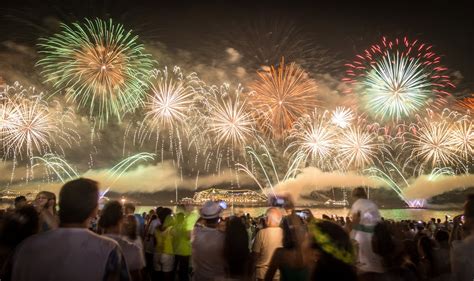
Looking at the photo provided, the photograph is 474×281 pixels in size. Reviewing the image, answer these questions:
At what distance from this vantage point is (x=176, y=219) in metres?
8.46

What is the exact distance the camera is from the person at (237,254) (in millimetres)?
4539

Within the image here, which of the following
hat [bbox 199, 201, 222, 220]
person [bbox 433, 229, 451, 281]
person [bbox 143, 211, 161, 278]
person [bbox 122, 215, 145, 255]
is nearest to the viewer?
hat [bbox 199, 201, 222, 220]

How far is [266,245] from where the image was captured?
5.88m

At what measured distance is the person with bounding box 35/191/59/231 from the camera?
5844 millimetres

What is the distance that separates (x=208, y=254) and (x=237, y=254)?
2.67 ft

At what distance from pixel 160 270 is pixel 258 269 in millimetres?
3245

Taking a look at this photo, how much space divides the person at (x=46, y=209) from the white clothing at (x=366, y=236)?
4.14 meters

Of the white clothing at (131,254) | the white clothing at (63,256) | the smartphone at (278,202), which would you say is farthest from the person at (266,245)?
the white clothing at (63,256)

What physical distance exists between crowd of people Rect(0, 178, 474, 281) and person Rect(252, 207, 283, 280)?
14 mm

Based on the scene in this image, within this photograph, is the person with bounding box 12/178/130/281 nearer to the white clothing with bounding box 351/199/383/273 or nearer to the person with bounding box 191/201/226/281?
the person with bounding box 191/201/226/281

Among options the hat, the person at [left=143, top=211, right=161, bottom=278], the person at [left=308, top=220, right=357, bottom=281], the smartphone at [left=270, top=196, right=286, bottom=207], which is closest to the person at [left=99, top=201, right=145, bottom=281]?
the hat

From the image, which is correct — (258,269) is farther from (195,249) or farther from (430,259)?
(430,259)

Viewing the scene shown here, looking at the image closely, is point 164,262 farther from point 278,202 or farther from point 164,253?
point 278,202

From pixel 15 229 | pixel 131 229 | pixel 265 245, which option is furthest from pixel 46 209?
pixel 265 245
